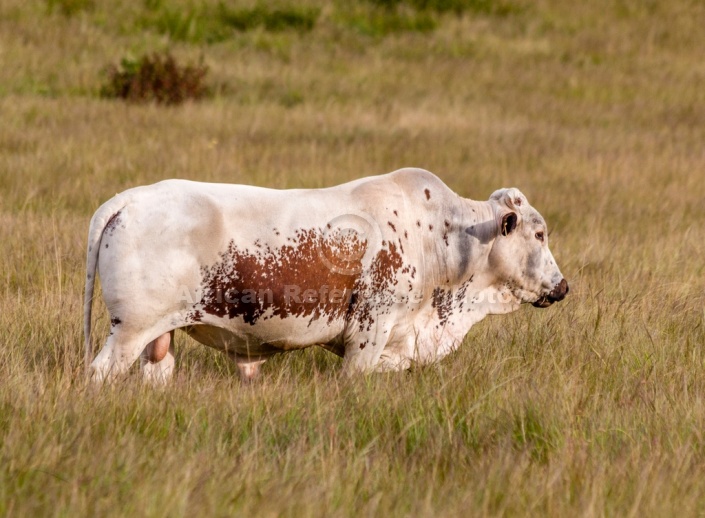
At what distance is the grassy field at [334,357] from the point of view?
3.38 metres

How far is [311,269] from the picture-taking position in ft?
14.8

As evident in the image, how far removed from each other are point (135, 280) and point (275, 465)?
114cm

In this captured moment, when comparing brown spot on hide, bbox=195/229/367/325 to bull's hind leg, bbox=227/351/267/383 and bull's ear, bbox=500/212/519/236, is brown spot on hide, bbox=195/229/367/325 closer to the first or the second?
bull's hind leg, bbox=227/351/267/383

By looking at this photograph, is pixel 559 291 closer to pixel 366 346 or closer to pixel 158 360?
pixel 366 346

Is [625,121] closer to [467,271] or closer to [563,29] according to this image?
[563,29]

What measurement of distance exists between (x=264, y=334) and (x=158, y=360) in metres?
0.55

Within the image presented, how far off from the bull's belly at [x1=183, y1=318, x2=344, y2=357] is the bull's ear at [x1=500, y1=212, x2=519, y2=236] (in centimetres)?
101

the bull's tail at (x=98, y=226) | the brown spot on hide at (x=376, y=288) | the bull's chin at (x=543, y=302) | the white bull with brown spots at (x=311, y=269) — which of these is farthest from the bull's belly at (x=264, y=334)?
the bull's chin at (x=543, y=302)

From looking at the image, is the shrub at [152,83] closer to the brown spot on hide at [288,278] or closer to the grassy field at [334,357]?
the grassy field at [334,357]

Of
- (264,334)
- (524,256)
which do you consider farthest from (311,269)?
(524,256)

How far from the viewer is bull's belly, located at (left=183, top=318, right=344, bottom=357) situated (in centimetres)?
446

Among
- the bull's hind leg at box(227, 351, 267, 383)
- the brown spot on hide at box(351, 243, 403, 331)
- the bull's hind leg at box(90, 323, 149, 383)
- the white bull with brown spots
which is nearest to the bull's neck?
the white bull with brown spots

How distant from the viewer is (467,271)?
510 centimetres

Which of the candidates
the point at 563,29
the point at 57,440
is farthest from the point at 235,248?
the point at 563,29
